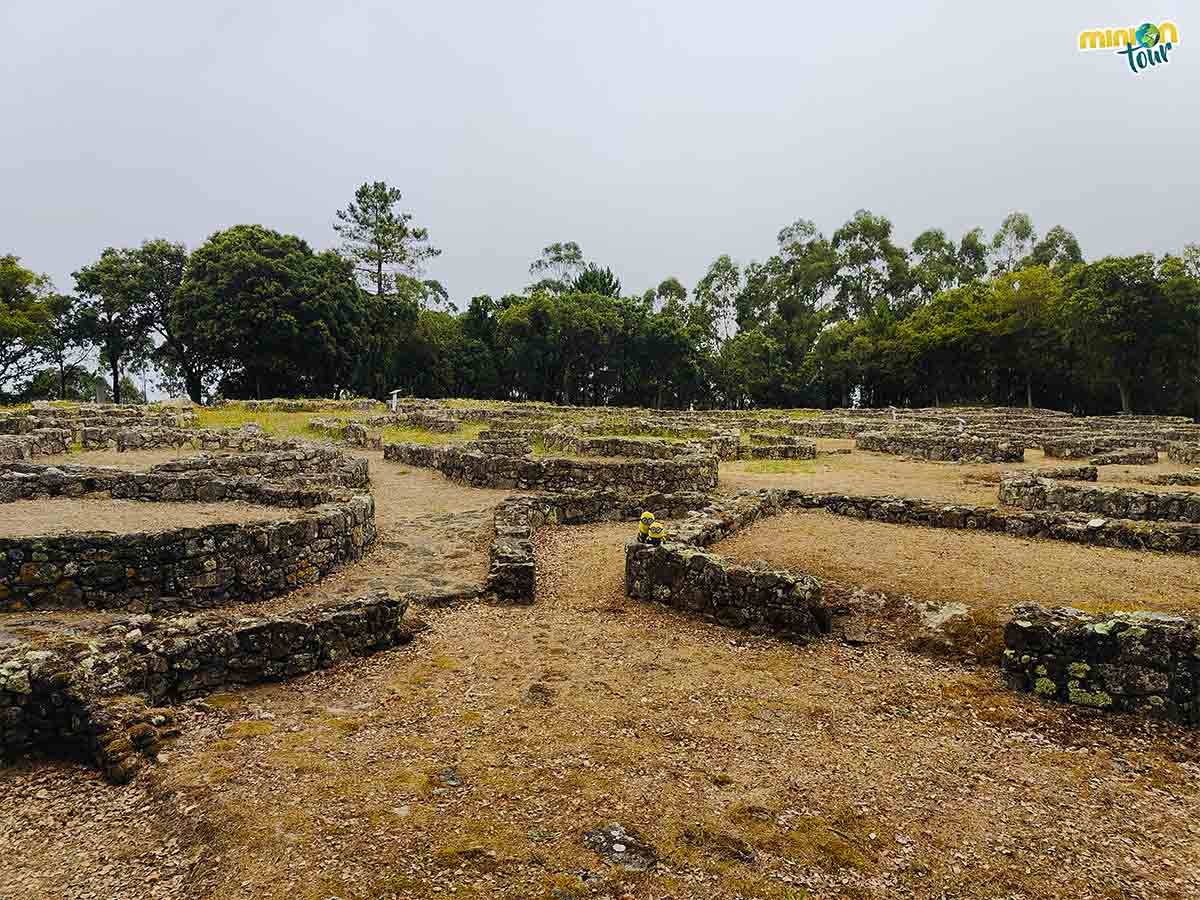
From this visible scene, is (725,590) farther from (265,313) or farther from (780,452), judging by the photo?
(265,313)

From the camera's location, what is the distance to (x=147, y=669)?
611 centimetres

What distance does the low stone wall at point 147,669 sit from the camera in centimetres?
534

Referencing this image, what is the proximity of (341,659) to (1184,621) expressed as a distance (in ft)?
26.6

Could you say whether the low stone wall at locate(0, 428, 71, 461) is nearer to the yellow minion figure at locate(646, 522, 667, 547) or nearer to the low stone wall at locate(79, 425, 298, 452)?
the low stone wall at locate(79, 425, 298, 452)

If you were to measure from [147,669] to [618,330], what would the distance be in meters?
56.8

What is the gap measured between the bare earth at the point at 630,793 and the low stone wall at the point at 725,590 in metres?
0.85

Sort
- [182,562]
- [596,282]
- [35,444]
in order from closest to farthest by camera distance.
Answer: [182,562] → [35,444] → [596,282]

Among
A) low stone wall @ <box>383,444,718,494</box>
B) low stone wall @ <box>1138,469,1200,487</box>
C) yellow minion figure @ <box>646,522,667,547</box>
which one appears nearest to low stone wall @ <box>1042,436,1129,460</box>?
low stone wall @ <box>1138,469,1200,487</box>

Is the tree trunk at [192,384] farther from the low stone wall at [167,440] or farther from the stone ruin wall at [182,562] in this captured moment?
the stone ruin wall at [182,562]

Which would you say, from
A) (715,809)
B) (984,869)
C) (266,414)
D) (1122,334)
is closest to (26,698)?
(715,809)

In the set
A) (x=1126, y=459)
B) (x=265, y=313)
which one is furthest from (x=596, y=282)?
(x=1126, y=459)

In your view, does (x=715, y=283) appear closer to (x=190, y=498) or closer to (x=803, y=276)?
(x=803, y=276)

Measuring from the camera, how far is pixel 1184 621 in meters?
6.09

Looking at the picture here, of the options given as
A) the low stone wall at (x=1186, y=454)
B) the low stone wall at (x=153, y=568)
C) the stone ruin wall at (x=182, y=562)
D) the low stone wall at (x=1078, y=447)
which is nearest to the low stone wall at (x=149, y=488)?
the stone ruin wall at (x=182, y=562)
